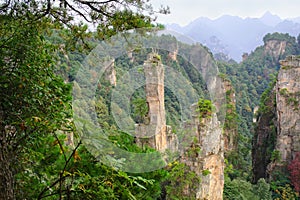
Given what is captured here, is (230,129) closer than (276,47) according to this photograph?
Yes

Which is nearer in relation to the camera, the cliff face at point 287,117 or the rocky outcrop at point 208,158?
the rocky outcrop at point 208,158

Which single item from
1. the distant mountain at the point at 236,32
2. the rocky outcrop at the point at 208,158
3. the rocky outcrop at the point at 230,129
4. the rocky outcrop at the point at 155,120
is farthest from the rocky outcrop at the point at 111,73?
the distant mountain at the point at 236,32

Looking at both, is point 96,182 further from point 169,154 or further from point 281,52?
point 281,52

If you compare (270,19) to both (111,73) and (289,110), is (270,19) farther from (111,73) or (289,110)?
(111,73)

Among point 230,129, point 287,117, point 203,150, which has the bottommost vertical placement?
point 203,150

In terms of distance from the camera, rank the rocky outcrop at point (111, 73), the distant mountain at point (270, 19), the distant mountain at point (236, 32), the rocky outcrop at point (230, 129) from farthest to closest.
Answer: the distant mountain at point (270, 19) < the distant mountain at point (236, 32) < the rocky outcrop at point (230, 129) < the rocky outcrop at point (111, 73)

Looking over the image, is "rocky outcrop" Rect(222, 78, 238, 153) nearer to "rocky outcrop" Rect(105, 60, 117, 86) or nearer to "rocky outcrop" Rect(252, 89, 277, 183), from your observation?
"rocky outcrop" Rect(252, 89, 277, 183)

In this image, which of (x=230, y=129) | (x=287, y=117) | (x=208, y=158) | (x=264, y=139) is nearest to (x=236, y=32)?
(x=230, y=129)

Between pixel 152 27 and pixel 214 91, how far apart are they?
0.75 m

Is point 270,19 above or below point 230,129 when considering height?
above

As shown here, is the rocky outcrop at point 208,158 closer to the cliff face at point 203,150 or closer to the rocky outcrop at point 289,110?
the cliff face at point 203,150

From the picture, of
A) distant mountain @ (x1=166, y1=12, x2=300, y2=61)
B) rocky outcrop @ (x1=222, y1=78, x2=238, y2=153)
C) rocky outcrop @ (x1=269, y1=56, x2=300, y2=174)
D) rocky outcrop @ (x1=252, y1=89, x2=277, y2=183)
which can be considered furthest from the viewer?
distant mountain @ (x1=166, y1=12, x2=300, y2=61)

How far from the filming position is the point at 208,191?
6031 millimetres

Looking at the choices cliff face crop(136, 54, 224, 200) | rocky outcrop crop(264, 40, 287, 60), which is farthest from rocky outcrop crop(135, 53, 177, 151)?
rocky outcrop crop(264, 40, 287, 60)
